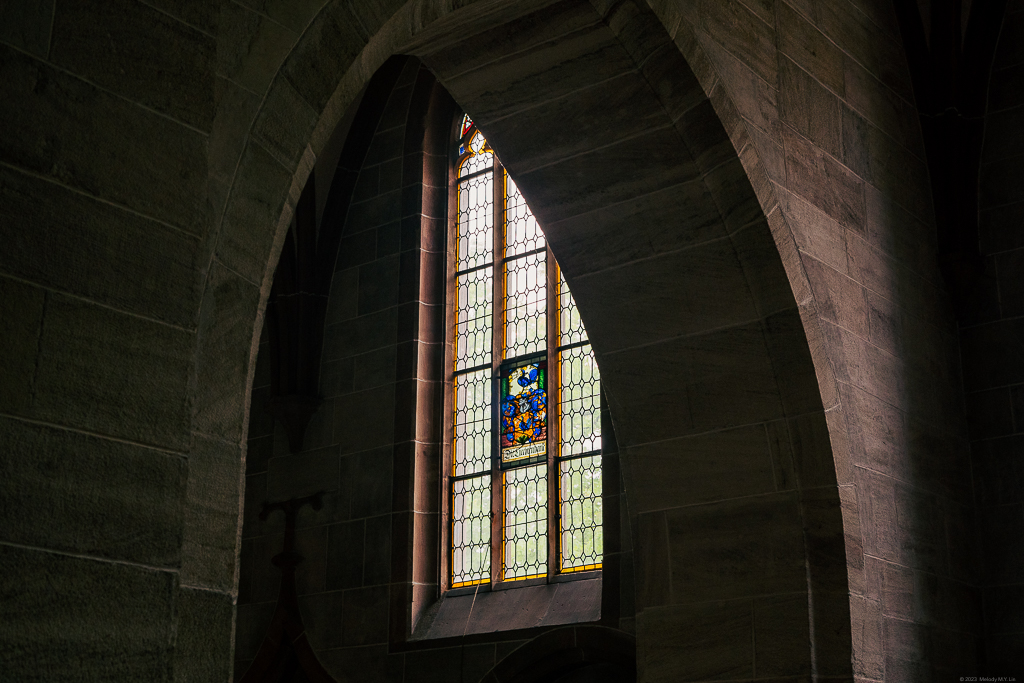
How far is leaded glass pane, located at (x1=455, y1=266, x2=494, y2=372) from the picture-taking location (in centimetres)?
766

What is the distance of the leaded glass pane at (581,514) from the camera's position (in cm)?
668

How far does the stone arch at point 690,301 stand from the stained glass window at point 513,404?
2102 millimetres

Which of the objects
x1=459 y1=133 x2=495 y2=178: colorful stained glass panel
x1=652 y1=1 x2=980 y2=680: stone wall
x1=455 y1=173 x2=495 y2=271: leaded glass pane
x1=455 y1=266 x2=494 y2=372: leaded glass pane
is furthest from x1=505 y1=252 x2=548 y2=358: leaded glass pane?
x1=652 y1=1 x2=980 y2=680: stone wall

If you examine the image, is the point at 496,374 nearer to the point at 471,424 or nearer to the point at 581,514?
the point at 471,424

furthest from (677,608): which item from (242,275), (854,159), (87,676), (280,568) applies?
(280,568)

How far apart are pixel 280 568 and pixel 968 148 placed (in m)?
4.91

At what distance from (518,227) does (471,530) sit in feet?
6.57

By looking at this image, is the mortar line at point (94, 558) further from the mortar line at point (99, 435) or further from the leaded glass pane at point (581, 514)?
the leaded glass pane at point (581, 514)

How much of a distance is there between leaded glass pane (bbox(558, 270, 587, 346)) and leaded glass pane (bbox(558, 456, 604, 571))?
0.75 m

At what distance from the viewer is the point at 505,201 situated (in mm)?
7855

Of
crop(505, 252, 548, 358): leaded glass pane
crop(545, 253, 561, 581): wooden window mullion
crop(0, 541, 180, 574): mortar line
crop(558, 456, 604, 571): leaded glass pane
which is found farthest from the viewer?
crop(505, 252, 548, 358): leaded glass pane

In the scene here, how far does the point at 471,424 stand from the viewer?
24.8 ft

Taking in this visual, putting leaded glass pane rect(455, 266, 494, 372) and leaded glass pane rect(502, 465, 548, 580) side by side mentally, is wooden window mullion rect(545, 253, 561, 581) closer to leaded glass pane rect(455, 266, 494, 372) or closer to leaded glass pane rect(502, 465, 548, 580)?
leaded glass pane rect(502, 465, 548, 580)

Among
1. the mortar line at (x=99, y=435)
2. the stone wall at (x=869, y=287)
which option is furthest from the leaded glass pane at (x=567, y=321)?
the mortar line at (x=99, y=435)
